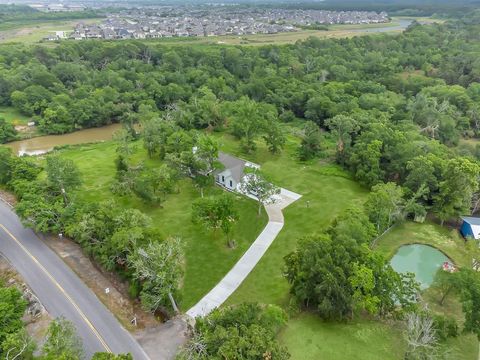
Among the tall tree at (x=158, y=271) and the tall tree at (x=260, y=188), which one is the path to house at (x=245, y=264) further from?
the tall tree at (x=158, y=271)

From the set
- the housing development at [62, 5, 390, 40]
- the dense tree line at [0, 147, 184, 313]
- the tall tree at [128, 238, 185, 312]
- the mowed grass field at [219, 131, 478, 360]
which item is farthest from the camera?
the housing development at [62, 5, 390, 40]

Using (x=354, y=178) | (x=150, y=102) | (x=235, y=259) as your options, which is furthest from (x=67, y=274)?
(x=150, y=102)

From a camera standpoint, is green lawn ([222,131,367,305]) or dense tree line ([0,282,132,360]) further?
green lawn ([222,131,367,305])

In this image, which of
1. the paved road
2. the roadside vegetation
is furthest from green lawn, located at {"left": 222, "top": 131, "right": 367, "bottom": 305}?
the paved road

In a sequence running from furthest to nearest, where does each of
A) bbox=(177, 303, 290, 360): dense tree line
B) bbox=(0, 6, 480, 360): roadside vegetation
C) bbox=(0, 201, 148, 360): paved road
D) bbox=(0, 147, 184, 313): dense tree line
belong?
bbox=(0, 147, 184, 313): dense tree line < bbox=(0, 6, 480, 360): roadside vegetation < bbox=(0, 201, 148, 360): paved road < bbox=(177, 303, 290, 360): dense tree line

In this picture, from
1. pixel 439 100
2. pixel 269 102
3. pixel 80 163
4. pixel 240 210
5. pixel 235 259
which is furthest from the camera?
pixel 269 102

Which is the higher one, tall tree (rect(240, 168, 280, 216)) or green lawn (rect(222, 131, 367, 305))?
tall tree (rect(240, 168, 280, 216))

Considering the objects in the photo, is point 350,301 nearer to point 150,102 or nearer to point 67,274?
point 67,274

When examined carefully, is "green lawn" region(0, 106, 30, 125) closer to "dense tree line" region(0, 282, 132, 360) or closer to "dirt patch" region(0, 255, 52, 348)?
"dirt patch" region(0, 255, 52, 348)
